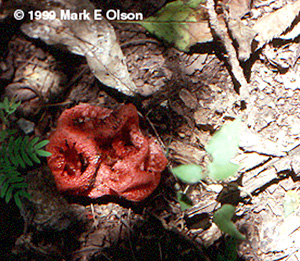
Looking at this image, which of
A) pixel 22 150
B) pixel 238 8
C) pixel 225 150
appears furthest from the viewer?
pixel 238 8

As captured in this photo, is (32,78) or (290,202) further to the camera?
(32,78)

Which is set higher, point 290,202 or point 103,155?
point 103,155

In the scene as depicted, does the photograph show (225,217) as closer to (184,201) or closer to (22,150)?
(184,201)

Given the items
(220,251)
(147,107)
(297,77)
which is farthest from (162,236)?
(297,77)

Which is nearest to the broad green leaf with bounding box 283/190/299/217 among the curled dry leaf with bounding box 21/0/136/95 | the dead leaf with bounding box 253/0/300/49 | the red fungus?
the red fungus

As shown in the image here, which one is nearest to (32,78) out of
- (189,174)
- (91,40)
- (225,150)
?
(91,40)

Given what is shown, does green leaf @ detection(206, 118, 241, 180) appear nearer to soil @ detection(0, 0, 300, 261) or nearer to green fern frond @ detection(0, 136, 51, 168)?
soil @ detection(0, 0, 300, 261)
